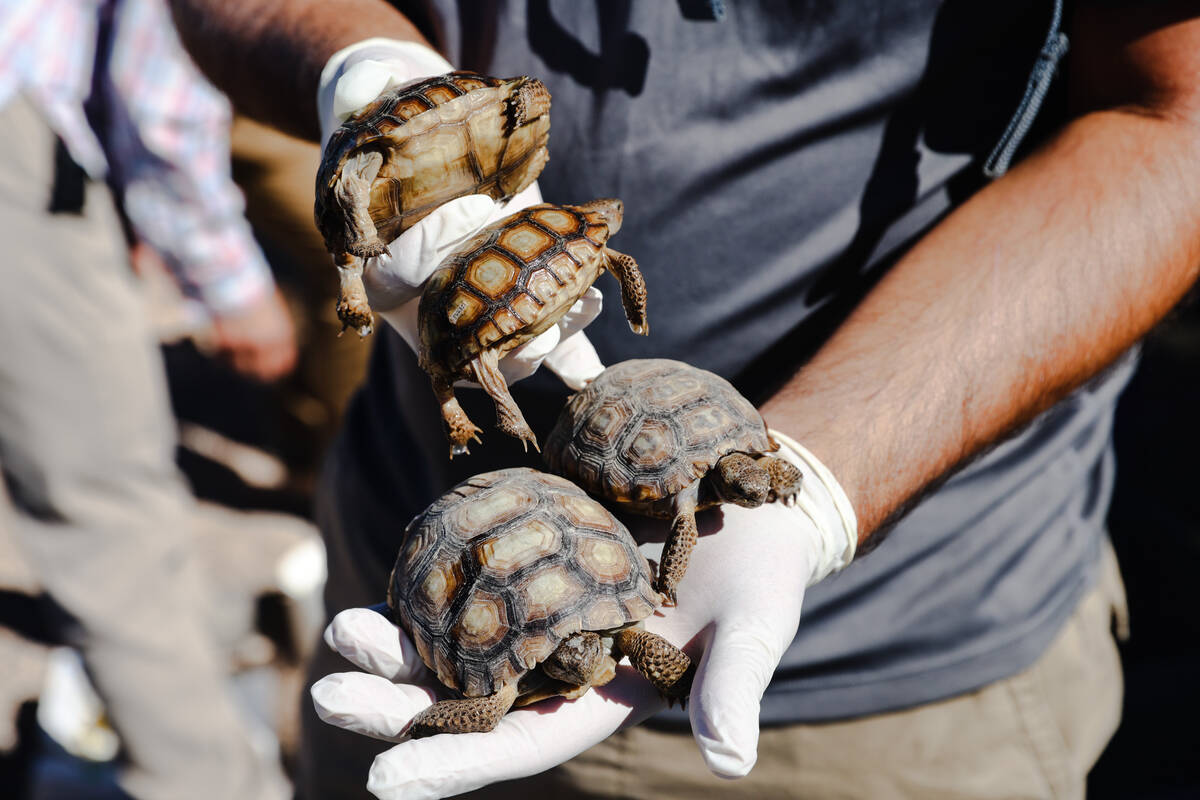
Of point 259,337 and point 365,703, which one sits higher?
point 365,703

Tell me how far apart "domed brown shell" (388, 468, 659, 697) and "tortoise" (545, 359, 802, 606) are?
0.55 feet

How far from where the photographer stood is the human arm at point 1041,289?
6.89ft

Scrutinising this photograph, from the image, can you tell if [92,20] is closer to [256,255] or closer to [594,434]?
[256,255]

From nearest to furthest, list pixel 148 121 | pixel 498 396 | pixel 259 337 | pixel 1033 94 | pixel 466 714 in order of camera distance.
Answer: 1. pixel 466 714
2. pixel 498 396
3. pixel 1033 94
4. pixel 148 121
5. pixel 259 337

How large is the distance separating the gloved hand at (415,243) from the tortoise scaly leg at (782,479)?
599mm

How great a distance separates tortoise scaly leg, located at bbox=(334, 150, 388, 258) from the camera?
5.76 ft

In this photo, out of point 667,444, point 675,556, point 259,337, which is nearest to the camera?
point 675,556

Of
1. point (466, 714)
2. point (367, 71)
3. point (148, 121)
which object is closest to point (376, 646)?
point (466, 714)

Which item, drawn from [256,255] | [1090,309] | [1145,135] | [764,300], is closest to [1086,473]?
[1090,309]

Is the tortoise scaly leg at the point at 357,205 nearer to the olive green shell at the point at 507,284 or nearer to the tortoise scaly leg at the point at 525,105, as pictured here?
the olive green shell at the point at 507,284

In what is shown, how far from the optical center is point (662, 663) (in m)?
1.70

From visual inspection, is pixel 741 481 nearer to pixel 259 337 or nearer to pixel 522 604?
pixel 522 604

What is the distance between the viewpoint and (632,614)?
68.9 inches

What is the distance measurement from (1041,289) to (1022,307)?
2.7 inches
